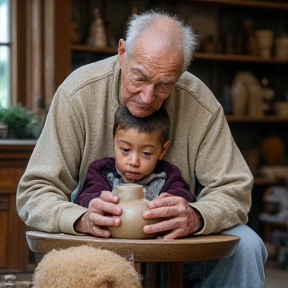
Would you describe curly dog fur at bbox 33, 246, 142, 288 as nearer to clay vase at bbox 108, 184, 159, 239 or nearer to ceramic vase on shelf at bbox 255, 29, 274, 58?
clay vase at bbox 108, 184, 159, 239

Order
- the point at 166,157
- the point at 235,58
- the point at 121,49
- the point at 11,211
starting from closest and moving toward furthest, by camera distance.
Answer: the point at 121,49, the point at 166,157, the point at 11,211, the point at 235,58

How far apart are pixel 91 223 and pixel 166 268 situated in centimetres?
34

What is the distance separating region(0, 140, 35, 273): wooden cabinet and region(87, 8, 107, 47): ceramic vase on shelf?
6.03ft

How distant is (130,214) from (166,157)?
0.55m

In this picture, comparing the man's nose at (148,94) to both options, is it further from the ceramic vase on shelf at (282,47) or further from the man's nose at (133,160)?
the ceramic vase on shelf at (282,47)

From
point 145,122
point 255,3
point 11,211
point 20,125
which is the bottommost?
point 11,211

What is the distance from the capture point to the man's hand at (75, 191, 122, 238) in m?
2.25

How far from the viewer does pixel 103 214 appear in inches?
89.9

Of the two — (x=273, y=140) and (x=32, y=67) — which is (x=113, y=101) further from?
(x=273, y=140)

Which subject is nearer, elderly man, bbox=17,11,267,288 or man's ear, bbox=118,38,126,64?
elderly man, bbox=17,11,267,288

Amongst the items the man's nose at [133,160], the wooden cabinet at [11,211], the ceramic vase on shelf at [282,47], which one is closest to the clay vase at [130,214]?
the man's nose at [133,160]

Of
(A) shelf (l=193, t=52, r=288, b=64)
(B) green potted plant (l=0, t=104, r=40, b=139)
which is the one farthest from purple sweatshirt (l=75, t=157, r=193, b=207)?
(A) shelf (l=193, t=52, r=288, b=64)

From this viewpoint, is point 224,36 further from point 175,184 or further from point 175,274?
point 175,274

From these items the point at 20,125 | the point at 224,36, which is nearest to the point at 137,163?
the point at 20,125
